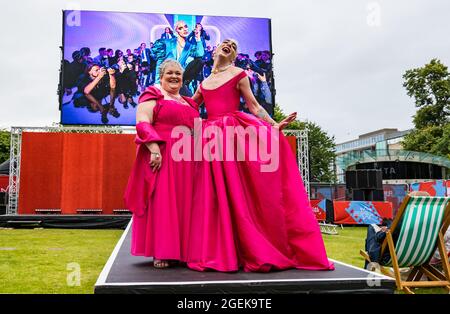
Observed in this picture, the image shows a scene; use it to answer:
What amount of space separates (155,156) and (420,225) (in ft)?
7.71

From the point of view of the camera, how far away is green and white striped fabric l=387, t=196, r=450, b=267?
11.7 ft

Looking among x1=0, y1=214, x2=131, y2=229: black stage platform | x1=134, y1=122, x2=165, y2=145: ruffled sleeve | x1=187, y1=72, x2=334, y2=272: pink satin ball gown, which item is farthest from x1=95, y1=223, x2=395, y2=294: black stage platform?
x1=0, y1=214, x2=131, y2=229: black stage platform

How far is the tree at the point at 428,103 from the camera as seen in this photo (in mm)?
32219

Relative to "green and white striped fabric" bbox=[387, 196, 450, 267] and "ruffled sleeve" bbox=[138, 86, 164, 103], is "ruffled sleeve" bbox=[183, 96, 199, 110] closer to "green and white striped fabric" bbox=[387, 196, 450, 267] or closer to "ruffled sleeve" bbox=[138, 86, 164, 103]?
"ruffled sleeve" bbox=[138, 86, 164, 103]

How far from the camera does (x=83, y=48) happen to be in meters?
12.5

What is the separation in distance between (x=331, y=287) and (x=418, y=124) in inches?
1385

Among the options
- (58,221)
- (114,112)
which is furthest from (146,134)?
(114,112)

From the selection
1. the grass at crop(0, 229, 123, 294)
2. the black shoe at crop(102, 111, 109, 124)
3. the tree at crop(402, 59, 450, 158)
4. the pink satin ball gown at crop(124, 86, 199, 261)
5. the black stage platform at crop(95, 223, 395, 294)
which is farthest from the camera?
the tree at crop(402, 59, 450, 158)

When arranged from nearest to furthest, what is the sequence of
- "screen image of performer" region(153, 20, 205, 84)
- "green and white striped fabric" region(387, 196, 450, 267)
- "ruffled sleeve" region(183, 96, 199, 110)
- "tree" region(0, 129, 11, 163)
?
"ruffled sleeve" region(183, 96, 199, 110) → "green and white striped fabric" region(387, 196, 450, 267) → "screen image of performer" region(153, 20, 205, 84) → "tree" region(0, 129, 11, 163)

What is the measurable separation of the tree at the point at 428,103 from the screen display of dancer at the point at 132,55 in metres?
23.6

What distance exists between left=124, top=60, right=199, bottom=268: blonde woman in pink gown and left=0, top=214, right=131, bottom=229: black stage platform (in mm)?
9017

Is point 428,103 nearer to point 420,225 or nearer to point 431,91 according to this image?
point 431,91

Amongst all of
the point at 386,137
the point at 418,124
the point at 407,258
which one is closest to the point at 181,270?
the point at 407,258
